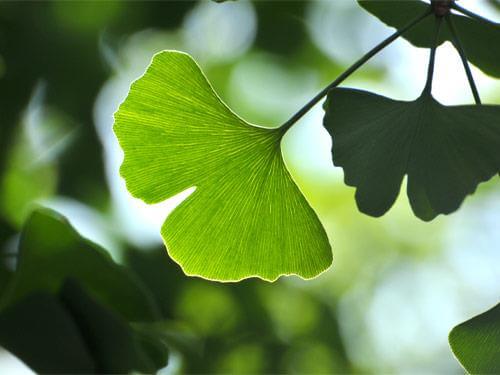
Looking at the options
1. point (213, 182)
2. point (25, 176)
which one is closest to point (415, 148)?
point (213, 182)

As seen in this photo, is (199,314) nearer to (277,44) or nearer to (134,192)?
(277,44)

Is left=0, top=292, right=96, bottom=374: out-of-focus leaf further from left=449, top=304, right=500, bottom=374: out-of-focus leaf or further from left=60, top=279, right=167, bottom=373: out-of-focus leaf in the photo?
left=449, top=304, right=500, bottom=374: out-of-focus leaf

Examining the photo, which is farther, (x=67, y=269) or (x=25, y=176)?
(x=25, y=176)

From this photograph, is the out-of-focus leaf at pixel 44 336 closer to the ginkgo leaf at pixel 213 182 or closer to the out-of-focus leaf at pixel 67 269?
the out-of-focus leaf at pixel 67 269

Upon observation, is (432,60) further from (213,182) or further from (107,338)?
(107,338)

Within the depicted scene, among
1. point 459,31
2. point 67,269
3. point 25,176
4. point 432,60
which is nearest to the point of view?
point 432,60

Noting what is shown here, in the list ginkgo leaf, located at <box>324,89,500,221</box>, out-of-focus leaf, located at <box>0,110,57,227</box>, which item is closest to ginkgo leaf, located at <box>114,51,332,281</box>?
ginkgo leaf, located at <box>324,89,500,221</box>
